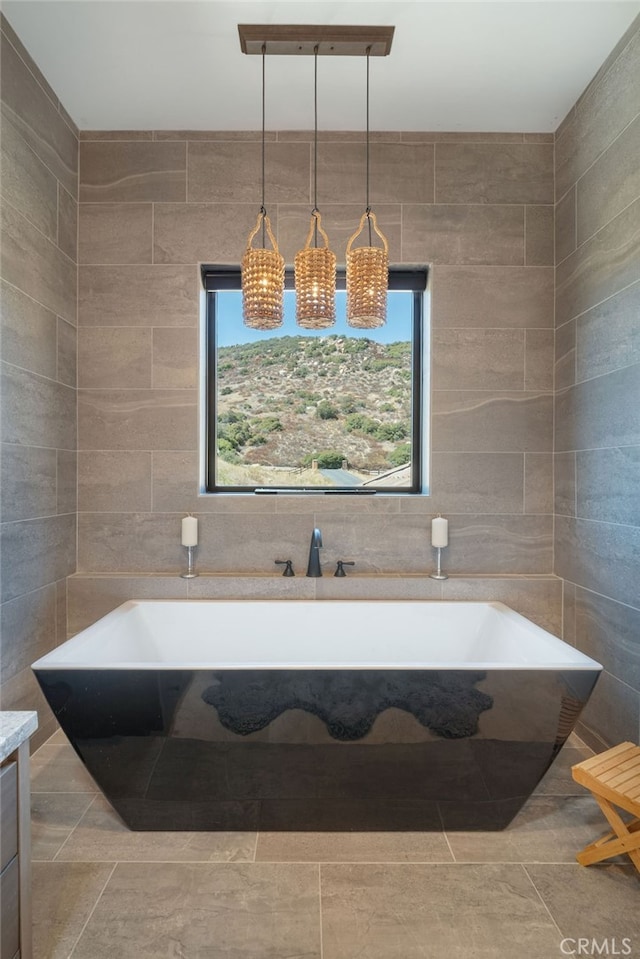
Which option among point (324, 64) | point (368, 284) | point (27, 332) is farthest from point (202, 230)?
point (368, 284)

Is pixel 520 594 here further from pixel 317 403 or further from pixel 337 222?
pixel 337 222

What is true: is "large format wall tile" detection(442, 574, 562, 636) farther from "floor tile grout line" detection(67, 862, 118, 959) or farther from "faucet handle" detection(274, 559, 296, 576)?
"floor tile grout line" detection(67, 862, 118, 959)

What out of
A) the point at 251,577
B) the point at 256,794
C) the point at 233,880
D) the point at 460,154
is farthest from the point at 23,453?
the point at 460,154

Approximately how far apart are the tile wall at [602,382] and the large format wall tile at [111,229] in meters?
2.13

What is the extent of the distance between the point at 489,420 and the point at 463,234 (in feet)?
3.20

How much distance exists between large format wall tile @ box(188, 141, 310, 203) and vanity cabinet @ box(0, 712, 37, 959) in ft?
8.30

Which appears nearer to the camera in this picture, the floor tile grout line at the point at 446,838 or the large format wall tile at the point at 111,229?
the floor tile grout line at the point at 446,838

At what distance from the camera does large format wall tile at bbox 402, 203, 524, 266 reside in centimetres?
268

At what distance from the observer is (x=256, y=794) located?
1.72m

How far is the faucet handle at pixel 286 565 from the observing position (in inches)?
103

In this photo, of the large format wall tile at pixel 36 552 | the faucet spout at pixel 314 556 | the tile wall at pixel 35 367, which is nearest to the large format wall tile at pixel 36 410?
the tile wall at pixel 35 367

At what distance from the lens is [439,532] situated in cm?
261

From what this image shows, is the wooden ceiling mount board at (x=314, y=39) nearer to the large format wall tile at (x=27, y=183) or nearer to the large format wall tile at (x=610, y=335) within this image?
the large format wall tile at (x=27, y=183)

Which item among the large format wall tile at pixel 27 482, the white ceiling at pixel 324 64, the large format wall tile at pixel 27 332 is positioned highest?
the white ceiling at pixel 324 64
